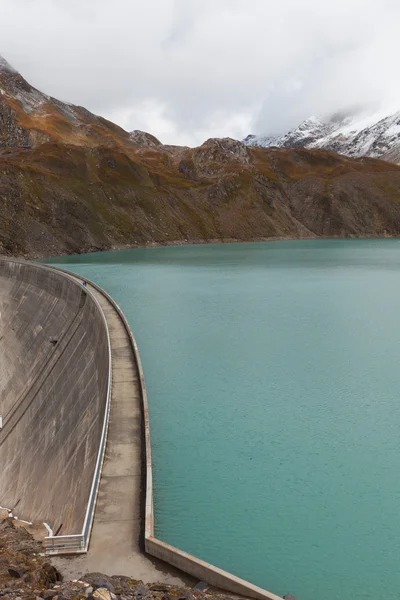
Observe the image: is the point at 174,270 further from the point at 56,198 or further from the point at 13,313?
the point at 56,198

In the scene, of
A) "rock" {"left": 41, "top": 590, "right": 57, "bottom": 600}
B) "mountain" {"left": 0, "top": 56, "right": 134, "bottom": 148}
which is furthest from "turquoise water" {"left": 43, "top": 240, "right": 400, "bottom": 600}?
"mountain" {"left": 0, "top": 56, "right": 134, "bottom": 148}

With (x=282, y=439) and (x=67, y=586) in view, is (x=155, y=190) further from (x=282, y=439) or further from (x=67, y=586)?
(x=67, y=586)

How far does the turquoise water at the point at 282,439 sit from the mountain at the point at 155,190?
64550mm

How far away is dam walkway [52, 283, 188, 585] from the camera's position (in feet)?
27.0

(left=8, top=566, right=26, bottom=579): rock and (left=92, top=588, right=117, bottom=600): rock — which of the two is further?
(left=8, top=566, right=26, bottom=579): rock

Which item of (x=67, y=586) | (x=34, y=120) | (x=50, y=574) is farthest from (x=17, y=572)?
(x=34, y=120)

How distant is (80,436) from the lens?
1634 cm

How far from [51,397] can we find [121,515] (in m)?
14.7

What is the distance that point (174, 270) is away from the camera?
217 ft

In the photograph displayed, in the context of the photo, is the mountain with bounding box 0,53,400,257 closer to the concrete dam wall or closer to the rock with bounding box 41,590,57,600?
the concrete dam wall

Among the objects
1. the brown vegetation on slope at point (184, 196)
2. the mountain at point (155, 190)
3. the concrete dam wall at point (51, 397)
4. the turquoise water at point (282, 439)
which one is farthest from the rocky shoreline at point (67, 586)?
the mountain at point (155, 190)

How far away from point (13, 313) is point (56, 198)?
66.7 metres

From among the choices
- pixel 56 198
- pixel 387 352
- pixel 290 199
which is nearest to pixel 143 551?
pixel 387 352

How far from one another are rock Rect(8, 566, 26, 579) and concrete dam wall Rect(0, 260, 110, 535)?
9.04 ft
